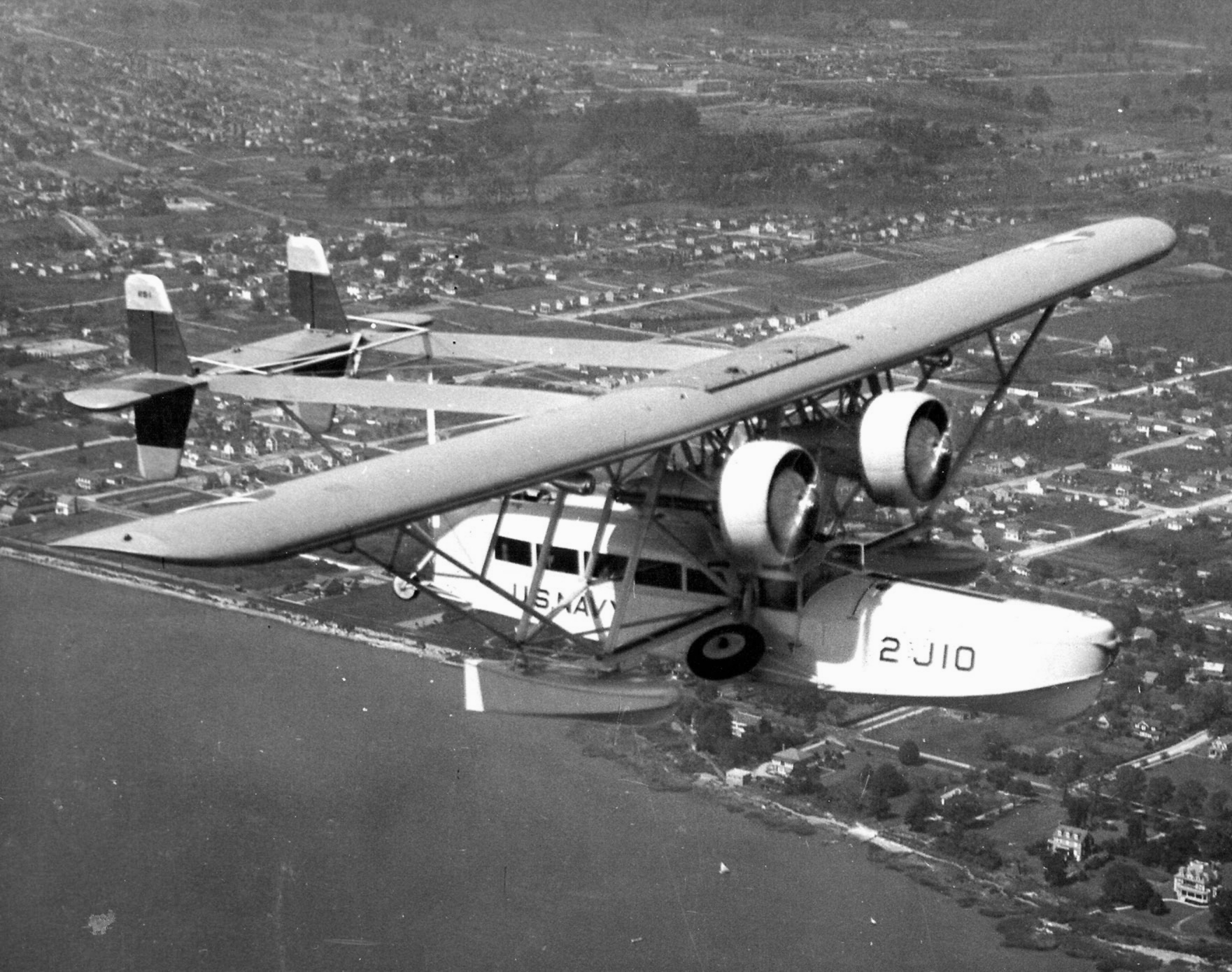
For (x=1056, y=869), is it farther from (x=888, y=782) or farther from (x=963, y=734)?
(x=963, y=734)

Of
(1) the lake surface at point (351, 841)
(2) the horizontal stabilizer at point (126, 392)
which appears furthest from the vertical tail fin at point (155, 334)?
(1) the lake surface at point (351, 841)

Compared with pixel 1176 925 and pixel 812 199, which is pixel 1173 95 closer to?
pixel 812 199

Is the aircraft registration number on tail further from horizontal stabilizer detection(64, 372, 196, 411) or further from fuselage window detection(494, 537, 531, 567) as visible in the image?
horizontal stabilizer detection(64, 372, 196, 411)

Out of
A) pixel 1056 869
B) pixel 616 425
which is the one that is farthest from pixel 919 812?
pixel 616 425

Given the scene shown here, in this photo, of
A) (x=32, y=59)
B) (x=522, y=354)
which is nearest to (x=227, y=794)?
(x=522, y=354)

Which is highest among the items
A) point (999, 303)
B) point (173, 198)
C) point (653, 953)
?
point (999, 303)

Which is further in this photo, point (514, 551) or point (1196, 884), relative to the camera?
point (1196, 884)

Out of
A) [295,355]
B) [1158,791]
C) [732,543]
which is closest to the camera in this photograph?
[732,543]
